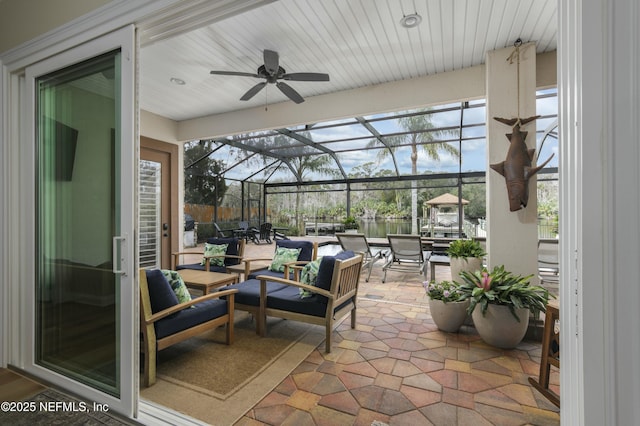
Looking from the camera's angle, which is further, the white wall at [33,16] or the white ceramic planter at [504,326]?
the white ceramic planter at [504,326]

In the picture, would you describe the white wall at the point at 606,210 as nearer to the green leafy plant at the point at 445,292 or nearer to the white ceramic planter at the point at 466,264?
the green leafy plant at the point at 445,292

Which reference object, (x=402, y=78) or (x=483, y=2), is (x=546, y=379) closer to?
(x=483, y=2)

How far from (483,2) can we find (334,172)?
6508 mm

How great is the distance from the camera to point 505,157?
3.20m

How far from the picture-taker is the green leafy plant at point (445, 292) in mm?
3016

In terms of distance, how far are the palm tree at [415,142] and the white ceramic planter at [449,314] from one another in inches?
162

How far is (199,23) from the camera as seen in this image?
1782mm

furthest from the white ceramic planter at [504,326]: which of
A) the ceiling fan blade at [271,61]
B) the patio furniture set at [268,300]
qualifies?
the ceiling fan blade at [271,61]

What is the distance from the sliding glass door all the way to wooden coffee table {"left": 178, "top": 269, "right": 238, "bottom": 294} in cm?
139

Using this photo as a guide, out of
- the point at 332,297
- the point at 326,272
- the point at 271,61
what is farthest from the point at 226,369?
the point at 271,61

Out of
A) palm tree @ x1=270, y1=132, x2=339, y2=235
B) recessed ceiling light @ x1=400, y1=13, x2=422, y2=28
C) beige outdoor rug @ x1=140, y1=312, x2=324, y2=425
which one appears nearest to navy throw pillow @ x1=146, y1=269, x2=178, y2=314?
beige outdoor rug @ x1=140, y1=312, x2=324, y2=425

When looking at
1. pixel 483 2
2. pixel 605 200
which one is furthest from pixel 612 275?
pixel 483 2

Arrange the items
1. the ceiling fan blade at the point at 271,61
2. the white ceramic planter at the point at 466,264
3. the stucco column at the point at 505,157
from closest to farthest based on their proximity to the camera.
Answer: the ceiling fan blade at the point at 271,61 < the stucco column at the point at 505,157 < the white ceramic planter at the point at 466,264

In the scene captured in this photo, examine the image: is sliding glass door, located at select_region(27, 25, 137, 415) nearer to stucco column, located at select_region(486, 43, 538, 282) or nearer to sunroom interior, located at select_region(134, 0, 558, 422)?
sunroom interior, located at select_region(134, 0, 558, 422)
